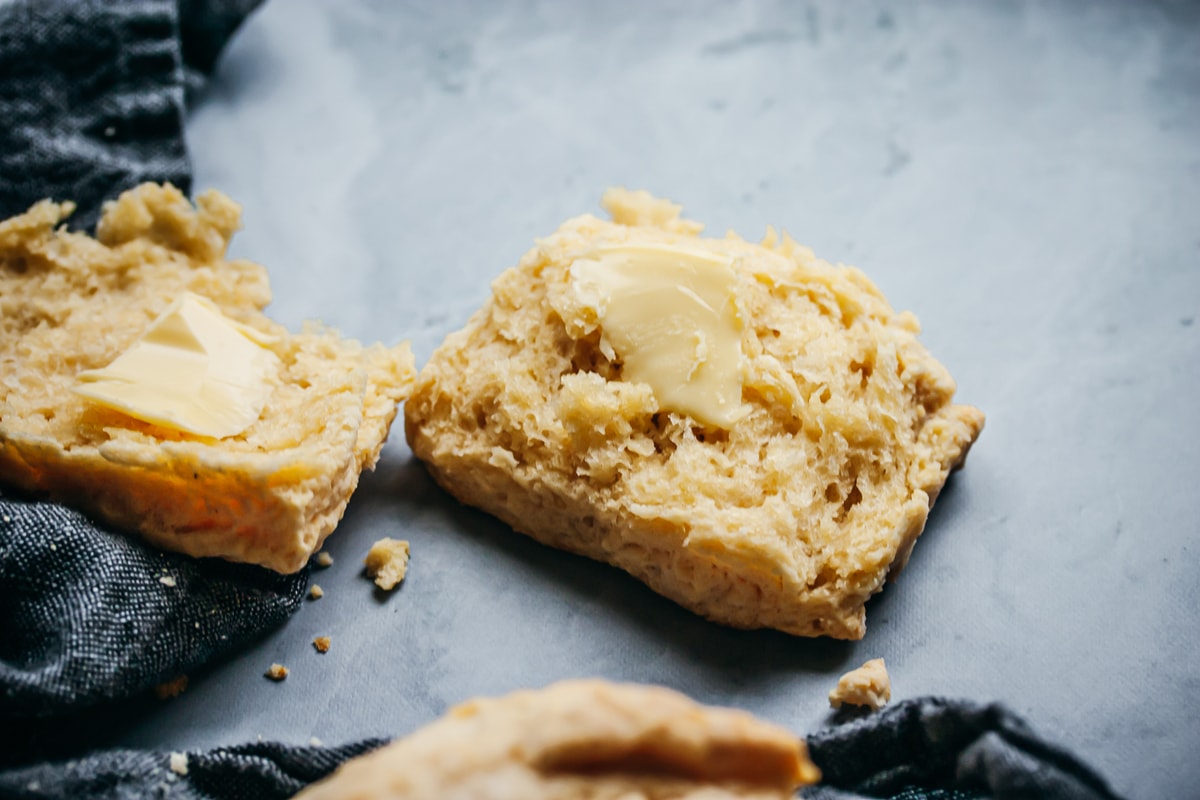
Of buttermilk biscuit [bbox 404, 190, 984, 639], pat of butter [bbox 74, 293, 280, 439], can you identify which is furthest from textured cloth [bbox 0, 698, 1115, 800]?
pat of butter [bbox 74, 293, 280, 439]

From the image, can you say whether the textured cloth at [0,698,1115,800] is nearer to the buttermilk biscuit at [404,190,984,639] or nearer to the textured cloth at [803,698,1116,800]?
the textured cloth at [803,698,1116,800]

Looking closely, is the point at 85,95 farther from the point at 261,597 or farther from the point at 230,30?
the point at 261,597

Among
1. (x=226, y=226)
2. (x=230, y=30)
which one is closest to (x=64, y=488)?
(x=226, y=226)

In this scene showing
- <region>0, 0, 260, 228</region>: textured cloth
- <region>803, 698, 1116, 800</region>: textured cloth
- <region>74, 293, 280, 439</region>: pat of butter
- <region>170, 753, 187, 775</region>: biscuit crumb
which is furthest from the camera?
<region>0, 0, 260, 228</region>: textured cloth

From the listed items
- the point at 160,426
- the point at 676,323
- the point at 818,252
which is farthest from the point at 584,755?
the point at 818,252

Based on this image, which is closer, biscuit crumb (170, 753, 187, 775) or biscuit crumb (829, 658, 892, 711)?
biscuit crumb (170, 753, 187, 775)

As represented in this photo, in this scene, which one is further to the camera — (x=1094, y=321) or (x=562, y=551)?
(x=1094, y=321)

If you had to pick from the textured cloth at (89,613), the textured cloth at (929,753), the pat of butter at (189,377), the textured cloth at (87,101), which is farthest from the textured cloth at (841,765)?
the textured cloth at (87,101)

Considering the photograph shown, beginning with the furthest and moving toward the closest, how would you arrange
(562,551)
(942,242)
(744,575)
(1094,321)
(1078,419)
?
(942,242), (1094,321), (1078,419), (562,551), (744,575)
